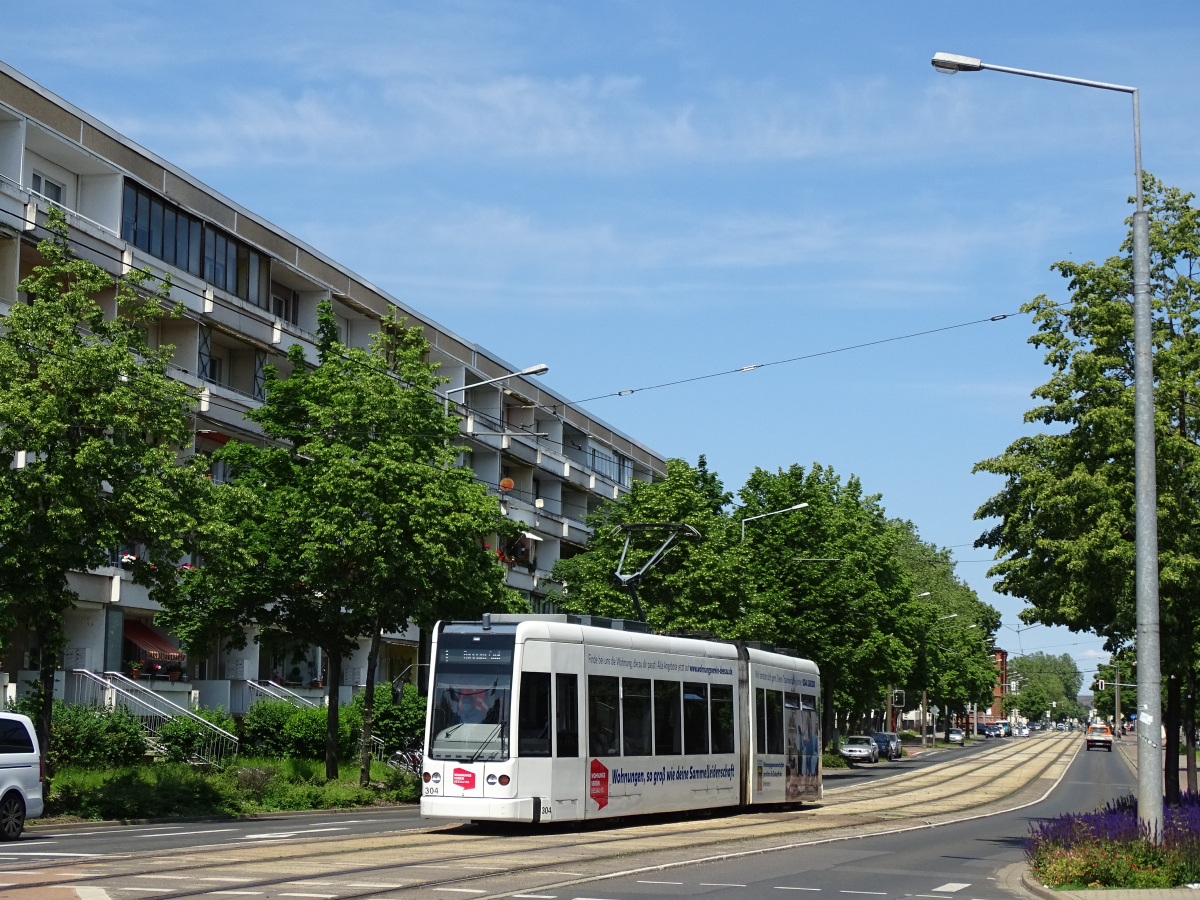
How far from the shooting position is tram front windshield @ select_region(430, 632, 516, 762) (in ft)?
66.2

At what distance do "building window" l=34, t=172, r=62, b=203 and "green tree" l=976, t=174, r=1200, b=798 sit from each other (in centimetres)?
2463

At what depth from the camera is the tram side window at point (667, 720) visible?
23.5m

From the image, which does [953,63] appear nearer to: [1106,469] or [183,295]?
[1106,469]

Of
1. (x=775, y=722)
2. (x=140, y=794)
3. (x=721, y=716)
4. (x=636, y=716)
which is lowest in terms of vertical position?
(x=140, y=794)

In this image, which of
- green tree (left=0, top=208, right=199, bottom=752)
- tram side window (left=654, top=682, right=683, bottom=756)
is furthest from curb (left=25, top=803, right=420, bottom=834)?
tram side window (left=654, top=682, right=683, bottom=756)

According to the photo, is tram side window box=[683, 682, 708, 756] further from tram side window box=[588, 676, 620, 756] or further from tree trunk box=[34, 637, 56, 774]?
tree trunk box=[34, 637, 56, 774]

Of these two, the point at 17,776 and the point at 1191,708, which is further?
the point at 1191,708

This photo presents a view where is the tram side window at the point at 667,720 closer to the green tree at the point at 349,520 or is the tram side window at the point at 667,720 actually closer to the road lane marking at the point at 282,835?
the road lane marking at the point at 282,835

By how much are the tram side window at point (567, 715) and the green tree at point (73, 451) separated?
8065 mm

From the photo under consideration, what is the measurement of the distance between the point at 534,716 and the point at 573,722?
2.80 feet

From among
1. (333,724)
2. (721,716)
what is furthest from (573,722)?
(333,724)

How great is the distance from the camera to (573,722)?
2100cm

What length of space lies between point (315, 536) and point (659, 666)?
32.9ft

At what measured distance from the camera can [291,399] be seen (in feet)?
109
